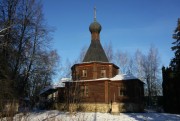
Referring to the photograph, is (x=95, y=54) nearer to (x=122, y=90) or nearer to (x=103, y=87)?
(x=103, y=87)

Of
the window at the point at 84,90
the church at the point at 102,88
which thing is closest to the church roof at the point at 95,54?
the church at the point at 102,88

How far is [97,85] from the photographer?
32094 mm

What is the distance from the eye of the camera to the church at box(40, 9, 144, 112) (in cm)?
3119

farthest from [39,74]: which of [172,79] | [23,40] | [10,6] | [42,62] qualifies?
[172,79]

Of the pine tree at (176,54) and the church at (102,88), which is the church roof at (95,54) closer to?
the church at (102,88)

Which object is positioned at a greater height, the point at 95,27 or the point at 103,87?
the point at 95,27

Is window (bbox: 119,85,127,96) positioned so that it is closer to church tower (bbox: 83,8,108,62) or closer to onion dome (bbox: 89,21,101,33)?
church tower (bbox: 83,8,108,62)

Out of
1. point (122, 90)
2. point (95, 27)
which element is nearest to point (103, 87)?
point (122, 90)

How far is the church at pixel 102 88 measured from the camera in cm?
3119

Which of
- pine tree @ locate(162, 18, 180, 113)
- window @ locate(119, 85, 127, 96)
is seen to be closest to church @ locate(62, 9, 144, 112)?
window @ locate(119, 85, 127, 96)

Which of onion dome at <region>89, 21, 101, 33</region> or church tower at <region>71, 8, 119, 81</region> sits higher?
onion dome at <region>89, 21, 101, 33</region>

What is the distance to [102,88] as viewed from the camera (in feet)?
104

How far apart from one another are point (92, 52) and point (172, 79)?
454 inches

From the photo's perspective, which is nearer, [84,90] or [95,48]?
[84,90]
